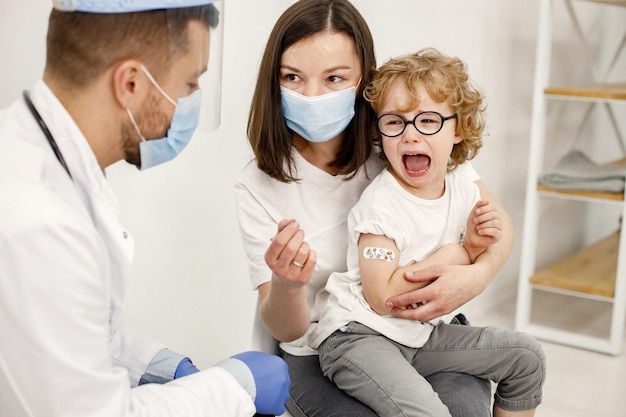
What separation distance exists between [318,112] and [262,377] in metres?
0.56

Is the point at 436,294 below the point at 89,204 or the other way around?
below

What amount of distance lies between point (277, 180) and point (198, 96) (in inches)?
17.9

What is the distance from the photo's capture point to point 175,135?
1.20 meters

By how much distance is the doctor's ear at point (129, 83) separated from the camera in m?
1.09

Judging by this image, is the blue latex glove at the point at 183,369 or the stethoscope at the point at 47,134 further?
the blue latex glove at the point at 183,369

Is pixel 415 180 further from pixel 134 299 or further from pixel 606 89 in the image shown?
pixel 606 89

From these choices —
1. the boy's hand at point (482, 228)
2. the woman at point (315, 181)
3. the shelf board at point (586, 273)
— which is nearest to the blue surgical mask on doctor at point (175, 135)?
the woman at point (315, 181)

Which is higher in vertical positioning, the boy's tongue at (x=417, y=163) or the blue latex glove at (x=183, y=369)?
the boy's tongue at (x=417, y=163)

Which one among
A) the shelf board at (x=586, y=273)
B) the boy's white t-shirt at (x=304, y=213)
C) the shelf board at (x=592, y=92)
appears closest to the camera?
the boy's white t-shirt at (x=304, y=213)

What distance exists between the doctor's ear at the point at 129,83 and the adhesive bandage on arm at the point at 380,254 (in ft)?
1.89

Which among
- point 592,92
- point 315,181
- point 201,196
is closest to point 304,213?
point 315,181

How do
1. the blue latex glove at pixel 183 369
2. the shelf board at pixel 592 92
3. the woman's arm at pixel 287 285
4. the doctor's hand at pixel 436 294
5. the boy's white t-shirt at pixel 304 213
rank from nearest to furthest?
the woman's arm at pixel 287 285
the blue latex glove at pixel 183 369
the doctor's hand at pixel 436 294
the boy's white t-shirt at pixel 304 213
the shelf board at pixel 592 92

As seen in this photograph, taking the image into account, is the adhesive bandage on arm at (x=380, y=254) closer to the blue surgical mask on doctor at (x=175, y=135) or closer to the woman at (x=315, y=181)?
the woman at (x=315, y=181)

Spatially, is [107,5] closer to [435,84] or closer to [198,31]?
[198,31]
